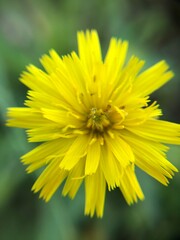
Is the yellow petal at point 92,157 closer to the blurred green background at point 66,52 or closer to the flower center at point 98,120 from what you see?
the flower center at point 98,120

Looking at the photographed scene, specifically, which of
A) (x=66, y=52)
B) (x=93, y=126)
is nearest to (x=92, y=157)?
(x=93, y=126)

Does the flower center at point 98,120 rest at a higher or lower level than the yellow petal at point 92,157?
higher

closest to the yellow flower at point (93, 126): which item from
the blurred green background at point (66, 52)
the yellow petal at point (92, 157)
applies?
the yellow petal at point (92, 157)

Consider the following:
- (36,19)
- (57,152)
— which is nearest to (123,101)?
(57,152)

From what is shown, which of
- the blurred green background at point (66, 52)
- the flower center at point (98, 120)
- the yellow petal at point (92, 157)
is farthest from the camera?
the blurred green background at point (66, 52)

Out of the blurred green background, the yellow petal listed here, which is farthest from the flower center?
the blurred green background

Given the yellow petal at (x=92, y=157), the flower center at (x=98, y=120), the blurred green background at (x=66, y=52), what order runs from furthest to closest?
the blurred green background at (x=66, y=52) → the flower center at (x=98, y=120) → the yellow petal at (x=92, y=157)

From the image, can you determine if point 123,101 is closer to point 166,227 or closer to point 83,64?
point 83,64

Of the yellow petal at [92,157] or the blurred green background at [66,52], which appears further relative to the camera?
the blurred green background at [66,52]
